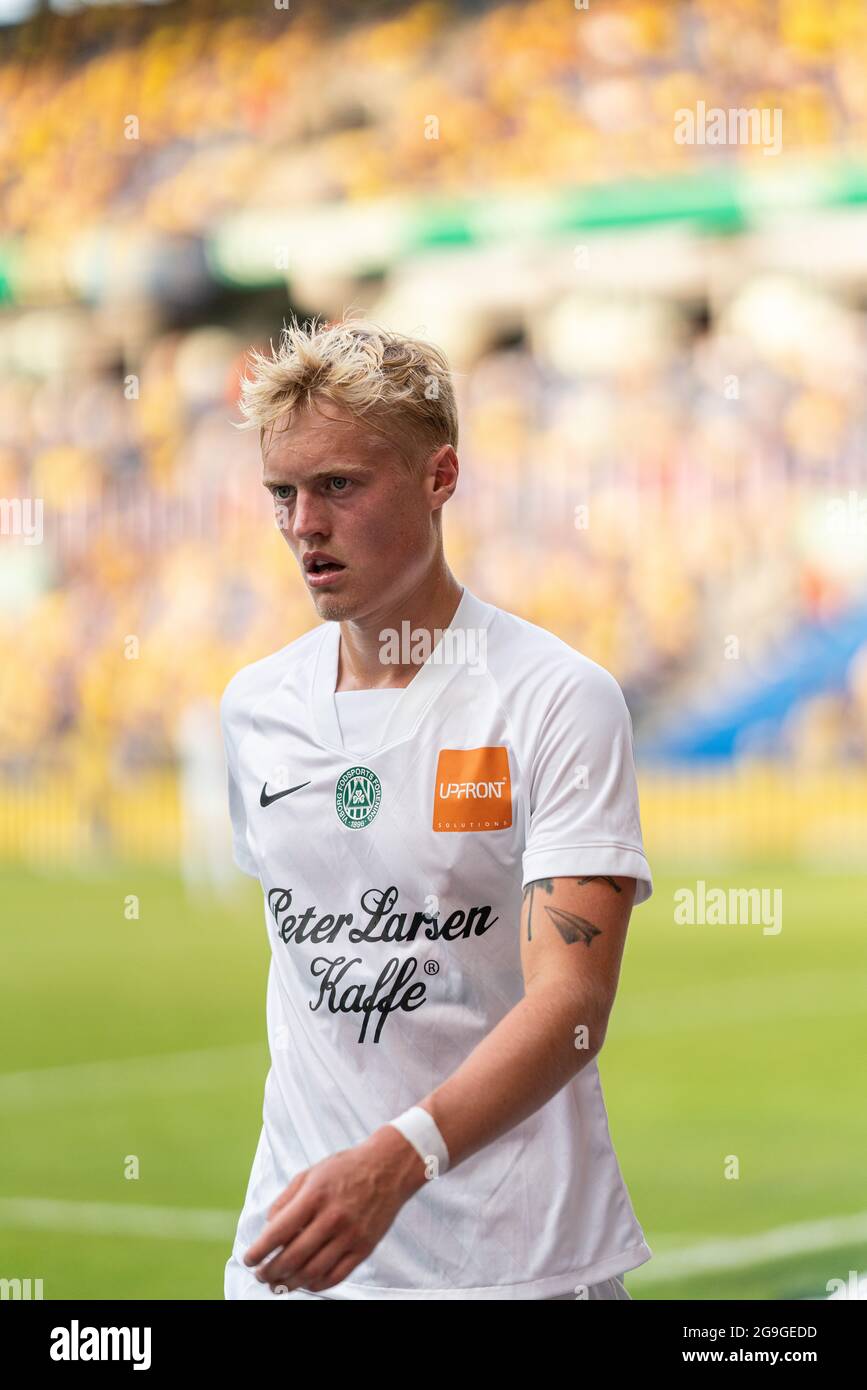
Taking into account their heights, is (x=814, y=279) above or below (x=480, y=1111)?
above

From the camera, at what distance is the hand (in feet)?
5.54

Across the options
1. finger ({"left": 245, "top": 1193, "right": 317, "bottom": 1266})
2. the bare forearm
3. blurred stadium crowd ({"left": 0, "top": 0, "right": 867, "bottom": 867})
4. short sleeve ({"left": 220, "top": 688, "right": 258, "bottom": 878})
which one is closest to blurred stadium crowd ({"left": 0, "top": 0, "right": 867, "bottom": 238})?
blurred stadium crowd ({"left": 0, "top": 0, "right": 867, "bottom": 867})

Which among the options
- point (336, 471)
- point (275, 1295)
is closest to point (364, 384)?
point (336, 471)

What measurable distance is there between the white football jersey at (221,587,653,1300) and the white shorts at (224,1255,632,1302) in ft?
0.09

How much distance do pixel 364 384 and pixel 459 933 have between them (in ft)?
2.06

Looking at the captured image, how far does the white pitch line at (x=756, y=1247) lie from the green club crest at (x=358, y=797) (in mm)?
3022

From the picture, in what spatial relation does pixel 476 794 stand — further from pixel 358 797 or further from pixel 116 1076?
pixel 116 1076

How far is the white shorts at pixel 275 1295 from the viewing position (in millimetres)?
2039

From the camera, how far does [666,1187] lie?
5754 millimetres

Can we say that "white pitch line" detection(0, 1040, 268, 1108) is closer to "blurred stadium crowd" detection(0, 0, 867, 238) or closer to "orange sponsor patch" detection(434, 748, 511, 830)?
"orange sponsor patch" detection(434, 748, 511, 830)

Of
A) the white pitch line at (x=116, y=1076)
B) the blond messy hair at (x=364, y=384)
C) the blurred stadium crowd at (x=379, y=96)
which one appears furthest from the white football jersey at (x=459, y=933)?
the blurred stadium crowd at (x=379, y=96)

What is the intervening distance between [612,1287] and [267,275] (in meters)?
15.8
